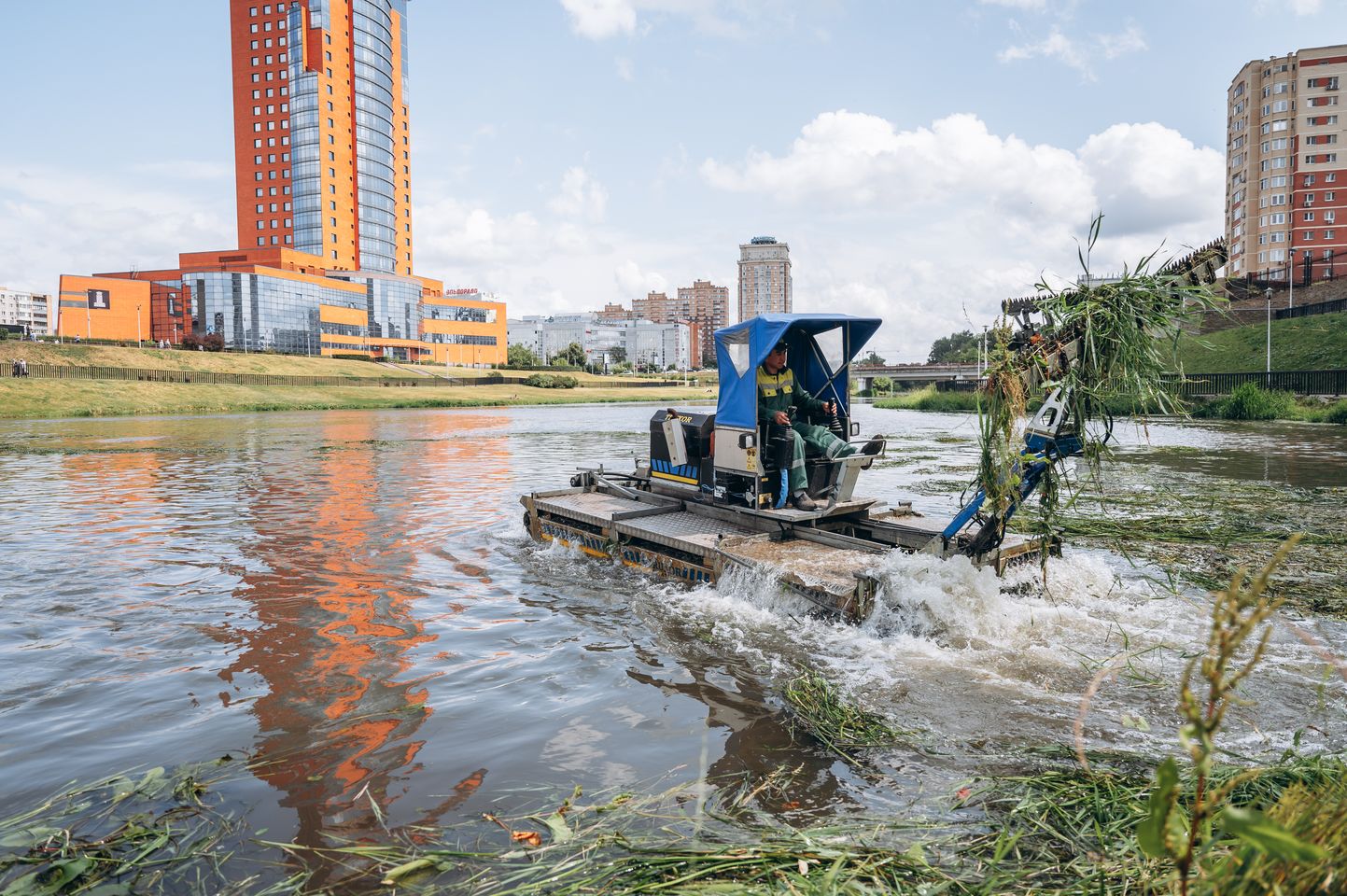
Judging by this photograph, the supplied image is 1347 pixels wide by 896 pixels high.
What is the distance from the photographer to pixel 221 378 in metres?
62.2

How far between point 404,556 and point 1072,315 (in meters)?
8.97

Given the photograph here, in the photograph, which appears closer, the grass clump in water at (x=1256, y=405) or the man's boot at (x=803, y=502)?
the man's boot at (x=803, y=502)

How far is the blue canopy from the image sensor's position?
9266mm

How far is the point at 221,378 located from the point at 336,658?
64.4m

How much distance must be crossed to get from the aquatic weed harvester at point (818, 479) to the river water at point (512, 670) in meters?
0.41

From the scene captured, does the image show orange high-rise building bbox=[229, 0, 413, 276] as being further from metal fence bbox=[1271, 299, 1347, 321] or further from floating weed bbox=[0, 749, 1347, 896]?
floating weed bbox=[0, 749, 1347, 896]

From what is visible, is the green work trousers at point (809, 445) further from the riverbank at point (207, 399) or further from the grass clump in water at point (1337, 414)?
the riverbank at point (207, 399)

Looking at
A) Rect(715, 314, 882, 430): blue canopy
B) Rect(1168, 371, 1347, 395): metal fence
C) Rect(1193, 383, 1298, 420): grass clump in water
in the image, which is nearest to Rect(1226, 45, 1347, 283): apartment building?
Rect(1168, 371, 1347, 395): metal fence

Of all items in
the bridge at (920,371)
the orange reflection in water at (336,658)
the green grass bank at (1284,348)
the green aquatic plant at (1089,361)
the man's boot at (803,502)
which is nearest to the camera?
the orange reflection in water at (336,658)

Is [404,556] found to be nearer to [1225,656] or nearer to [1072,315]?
[1072,315]

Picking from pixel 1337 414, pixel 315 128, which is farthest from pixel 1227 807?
pixel 315 128

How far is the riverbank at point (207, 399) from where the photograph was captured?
47219mm

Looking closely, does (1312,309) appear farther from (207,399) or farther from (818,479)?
(207,399)

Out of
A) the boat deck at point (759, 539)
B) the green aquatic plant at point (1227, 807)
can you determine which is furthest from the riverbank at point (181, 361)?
the green aquatic plant at point (1227, 807)
